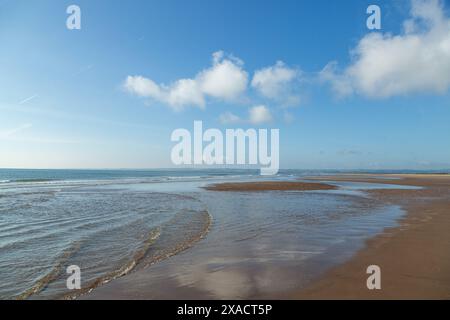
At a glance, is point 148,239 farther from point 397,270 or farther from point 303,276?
point 397,270

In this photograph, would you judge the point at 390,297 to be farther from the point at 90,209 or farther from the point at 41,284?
the point at 90,209

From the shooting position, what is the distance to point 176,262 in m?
6.45

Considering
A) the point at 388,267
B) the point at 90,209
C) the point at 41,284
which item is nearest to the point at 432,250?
the point at 388,267

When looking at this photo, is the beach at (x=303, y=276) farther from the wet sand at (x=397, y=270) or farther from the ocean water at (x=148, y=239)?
the ocean water at (x=148, y=239)

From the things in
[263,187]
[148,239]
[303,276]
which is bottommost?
[263,187]

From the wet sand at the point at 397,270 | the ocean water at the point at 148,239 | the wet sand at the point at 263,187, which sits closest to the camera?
the wet sand at the point at 397,270

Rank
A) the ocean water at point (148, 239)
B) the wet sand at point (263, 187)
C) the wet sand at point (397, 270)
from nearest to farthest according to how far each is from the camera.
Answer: the wet sand at point (397, 270)
the ocean water at point (148, 239)
the wet sand at point (263, 187)

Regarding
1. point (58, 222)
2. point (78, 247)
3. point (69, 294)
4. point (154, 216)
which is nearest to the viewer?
point (69, 294)

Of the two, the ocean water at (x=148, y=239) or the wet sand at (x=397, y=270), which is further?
the ocean water at (x=148, y=239)

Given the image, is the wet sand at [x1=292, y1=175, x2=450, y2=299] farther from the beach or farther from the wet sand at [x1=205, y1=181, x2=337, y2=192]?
the wet sand at [x1=205, y1=181, x2=337, y2=192]

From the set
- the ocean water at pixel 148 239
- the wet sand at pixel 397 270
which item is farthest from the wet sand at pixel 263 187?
the wet sand at pixel 397 270

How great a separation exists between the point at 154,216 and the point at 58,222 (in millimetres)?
3880

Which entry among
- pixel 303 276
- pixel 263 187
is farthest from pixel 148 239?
pixel 263 187

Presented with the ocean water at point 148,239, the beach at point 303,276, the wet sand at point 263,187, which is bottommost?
the wet sand at point 263,187
